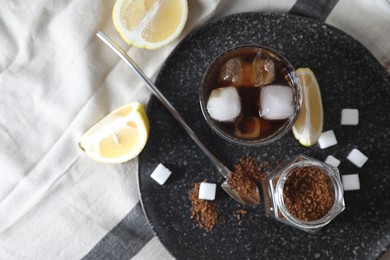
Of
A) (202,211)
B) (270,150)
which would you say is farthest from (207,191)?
(270,150)

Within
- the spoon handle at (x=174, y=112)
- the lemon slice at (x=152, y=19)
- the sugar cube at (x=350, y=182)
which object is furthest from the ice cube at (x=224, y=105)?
the sugar cube at (x=350, y=182)

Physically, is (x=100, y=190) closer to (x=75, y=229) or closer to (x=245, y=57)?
(x=75, y=229)

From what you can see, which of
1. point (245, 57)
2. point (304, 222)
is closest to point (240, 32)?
point (245, 57)

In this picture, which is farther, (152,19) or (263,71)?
(152,19)

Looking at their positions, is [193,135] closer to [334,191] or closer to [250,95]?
[250,95]

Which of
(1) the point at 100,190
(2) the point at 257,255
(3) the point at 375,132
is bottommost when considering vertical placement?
(1) the point at 100,190

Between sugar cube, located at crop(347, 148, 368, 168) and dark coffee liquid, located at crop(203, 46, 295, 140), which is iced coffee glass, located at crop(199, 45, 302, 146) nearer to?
dark coffee liquid, located at crop(203, 46, 295, 140)
